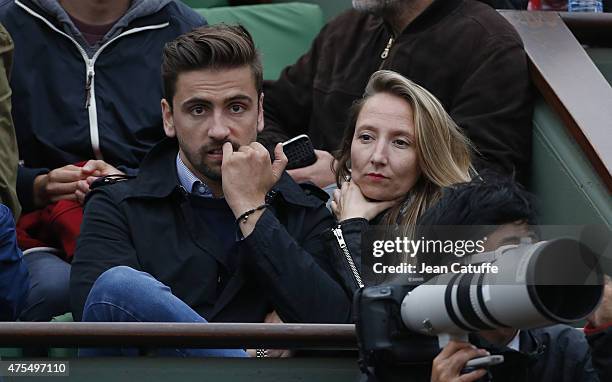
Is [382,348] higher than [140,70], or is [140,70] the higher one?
[382,348]

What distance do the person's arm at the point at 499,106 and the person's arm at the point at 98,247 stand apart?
4.21ft

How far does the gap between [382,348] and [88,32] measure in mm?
2535

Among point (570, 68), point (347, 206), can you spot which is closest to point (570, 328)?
point (347, 206)

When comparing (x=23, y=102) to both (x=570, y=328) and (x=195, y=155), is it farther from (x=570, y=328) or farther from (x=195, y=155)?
(x=570, y=328)

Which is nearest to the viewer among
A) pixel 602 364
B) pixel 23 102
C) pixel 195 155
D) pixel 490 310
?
pixel 490 310

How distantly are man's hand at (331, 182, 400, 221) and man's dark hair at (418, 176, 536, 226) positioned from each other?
1.05m

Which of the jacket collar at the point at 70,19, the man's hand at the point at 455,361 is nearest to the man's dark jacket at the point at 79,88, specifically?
the jacket collar at the point at 70,19

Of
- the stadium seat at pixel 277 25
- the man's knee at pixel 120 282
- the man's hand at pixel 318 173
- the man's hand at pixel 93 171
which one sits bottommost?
the stadium seat at pixel 277 25

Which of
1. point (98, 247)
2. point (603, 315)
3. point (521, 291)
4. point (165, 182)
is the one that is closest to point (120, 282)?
point (98, 247)

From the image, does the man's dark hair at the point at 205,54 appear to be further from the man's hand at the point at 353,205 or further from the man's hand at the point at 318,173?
the man's hand at the point at 318,173

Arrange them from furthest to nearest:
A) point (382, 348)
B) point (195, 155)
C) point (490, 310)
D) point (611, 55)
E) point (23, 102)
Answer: point (611, 55) < point (23, 102) < point (195, 155) < point (382, 348) < point (490, 310)

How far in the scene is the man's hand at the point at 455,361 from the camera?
118 inches

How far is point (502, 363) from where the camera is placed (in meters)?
3.17

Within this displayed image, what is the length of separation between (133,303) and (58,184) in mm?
1215
